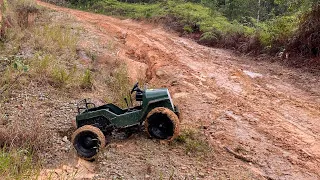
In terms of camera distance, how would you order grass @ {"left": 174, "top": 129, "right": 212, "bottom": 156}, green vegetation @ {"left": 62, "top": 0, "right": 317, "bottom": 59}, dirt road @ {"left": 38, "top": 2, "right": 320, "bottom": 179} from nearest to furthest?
dirt road @ {"left": 38, "top": 2, "right": 320, "bottom": 179} < grass @ {"left": 174, "top": 129, "right": 212, "bottom": 156} < green vegetation @ {"left": 62, "top": 0, "right": 317, "bottom": 59}

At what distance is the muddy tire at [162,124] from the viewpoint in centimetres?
482

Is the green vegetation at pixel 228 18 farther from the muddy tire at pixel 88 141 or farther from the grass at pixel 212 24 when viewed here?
the muddy tire at pixel 88 141

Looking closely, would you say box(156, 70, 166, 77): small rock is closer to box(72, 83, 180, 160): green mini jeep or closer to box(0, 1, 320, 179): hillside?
box(0, 1, 320, 179): hillside

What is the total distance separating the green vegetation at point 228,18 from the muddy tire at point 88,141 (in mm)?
6801

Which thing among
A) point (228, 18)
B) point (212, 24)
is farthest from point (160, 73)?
point (228, 18)

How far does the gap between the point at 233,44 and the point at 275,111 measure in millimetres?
6013

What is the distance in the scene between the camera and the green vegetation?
33.8ft

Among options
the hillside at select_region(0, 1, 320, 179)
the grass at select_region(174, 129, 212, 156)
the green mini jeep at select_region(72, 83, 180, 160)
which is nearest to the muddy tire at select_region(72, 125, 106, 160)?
the green mini jeep at select_region(72, 83, 180, 160)

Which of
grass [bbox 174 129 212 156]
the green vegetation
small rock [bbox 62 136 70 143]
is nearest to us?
grass [bbox 174 129 212 156]

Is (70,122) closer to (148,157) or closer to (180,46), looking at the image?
(148,157)

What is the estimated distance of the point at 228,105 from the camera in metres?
6.32

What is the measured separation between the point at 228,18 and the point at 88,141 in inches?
475

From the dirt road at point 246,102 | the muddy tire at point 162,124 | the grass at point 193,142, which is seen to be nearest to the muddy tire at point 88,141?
the muddy tire at point 162,124

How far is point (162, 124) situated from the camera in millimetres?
4938
